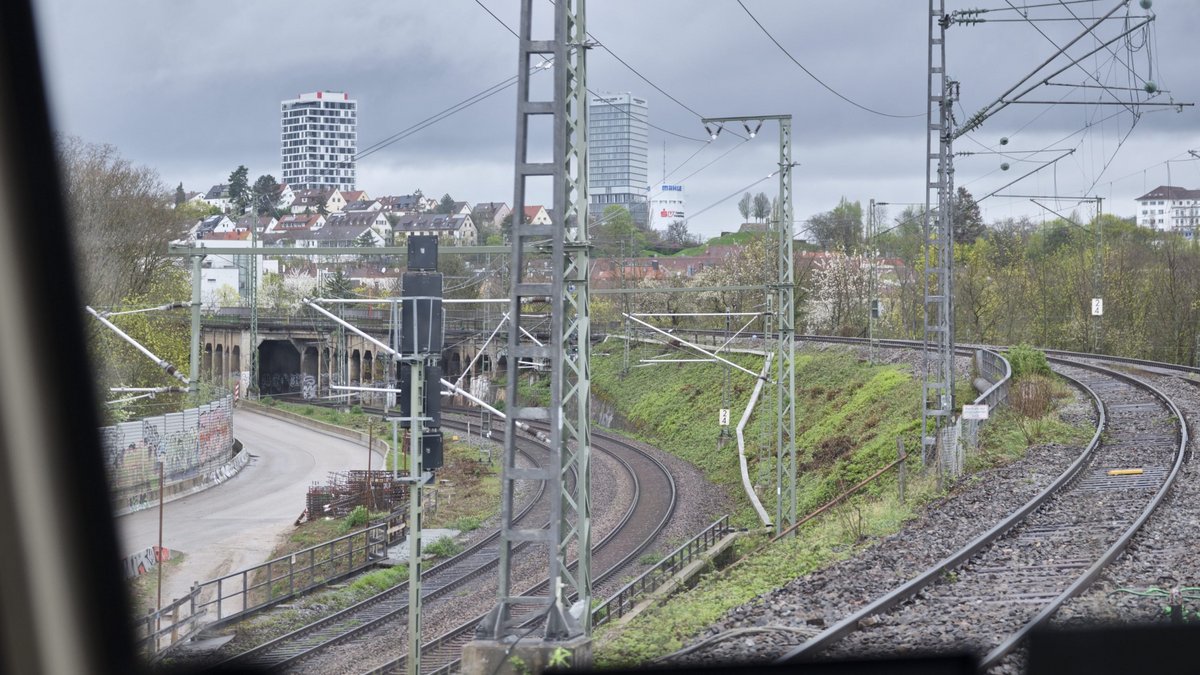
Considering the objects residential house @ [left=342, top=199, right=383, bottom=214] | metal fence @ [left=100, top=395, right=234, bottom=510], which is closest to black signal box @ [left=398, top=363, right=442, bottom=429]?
metal fence @ [left=100, top=395, right=234, bottom=510]

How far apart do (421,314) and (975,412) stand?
982 centimetres

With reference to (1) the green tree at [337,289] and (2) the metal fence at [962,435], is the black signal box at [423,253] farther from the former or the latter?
(1) the green tree at [337,289]

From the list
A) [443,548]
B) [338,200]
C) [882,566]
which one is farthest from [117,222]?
[338,200]

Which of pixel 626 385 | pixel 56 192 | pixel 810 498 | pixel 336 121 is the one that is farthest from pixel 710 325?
pixel 336 121

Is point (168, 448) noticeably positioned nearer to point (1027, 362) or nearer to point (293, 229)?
point (1027, 362)

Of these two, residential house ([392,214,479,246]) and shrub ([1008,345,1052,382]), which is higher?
residential house ([392,214,479,246])

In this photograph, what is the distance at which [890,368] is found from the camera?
2989 cm

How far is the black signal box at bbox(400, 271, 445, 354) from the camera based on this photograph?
8.99 meters

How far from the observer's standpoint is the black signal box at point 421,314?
354 inches

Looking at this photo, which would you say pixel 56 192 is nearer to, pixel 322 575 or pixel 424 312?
pixel 424 312

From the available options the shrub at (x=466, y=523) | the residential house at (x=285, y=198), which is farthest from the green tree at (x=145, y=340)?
the residential house at (x=285, y=198)

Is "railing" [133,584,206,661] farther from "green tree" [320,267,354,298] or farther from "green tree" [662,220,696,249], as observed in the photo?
"green tree" [662,220,696,249]

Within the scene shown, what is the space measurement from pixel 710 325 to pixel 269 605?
37553 millimetres

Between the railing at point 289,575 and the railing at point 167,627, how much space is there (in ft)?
0.80
